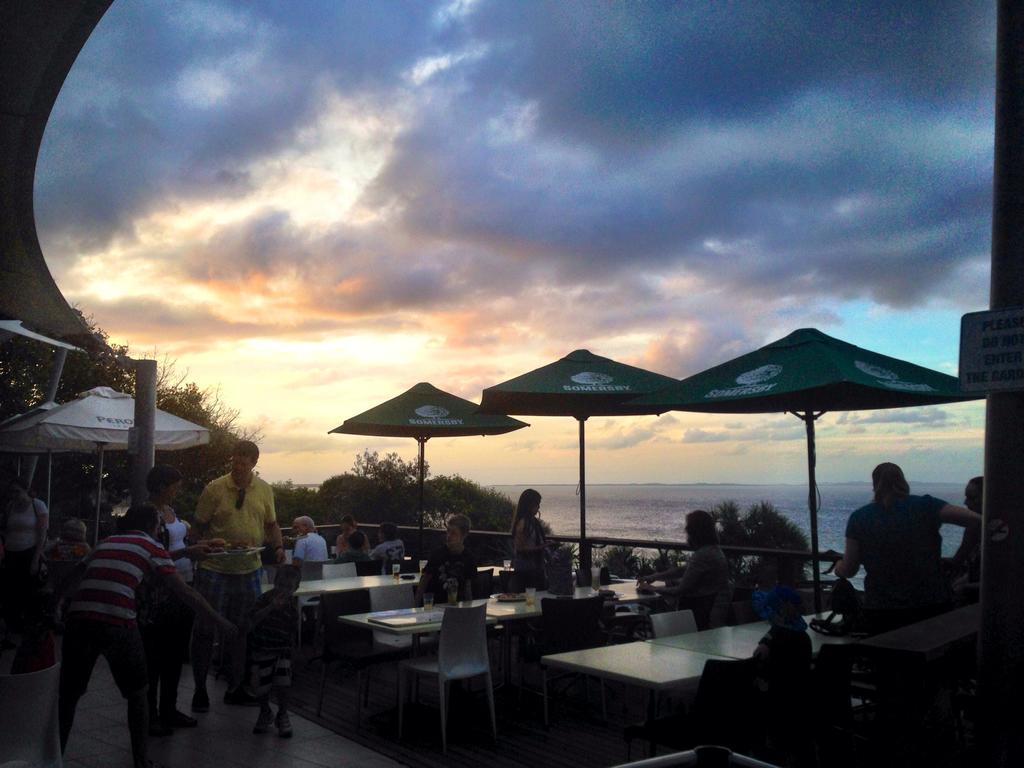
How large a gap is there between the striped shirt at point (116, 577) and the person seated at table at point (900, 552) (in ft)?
12.4

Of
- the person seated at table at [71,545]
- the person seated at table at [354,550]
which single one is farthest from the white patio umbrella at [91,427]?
the person seated at table at [354,550]

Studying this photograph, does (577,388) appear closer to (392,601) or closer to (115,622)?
(392,601)

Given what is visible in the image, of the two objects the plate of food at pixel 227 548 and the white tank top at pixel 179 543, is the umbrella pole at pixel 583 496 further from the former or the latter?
the white tank top at pixel 179 543

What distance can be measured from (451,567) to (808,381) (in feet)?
9.96

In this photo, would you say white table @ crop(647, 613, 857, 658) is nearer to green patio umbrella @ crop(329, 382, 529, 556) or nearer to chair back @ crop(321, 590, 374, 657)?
chair back @ crop(321, 590, 374, 657)

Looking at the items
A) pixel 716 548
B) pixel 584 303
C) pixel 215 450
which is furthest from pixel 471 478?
pixel 716 548

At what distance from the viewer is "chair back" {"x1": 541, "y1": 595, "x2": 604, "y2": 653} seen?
5559 mm

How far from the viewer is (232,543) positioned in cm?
572

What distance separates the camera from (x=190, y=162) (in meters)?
8.50

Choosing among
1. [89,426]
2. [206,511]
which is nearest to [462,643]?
[206,511]

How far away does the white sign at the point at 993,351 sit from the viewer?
3.07 metres

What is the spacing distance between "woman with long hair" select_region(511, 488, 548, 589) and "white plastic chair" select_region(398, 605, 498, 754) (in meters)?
1.84

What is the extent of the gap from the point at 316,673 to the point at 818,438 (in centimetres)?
463

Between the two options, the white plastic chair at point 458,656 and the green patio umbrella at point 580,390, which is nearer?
the white plastic chair at point 458,656
